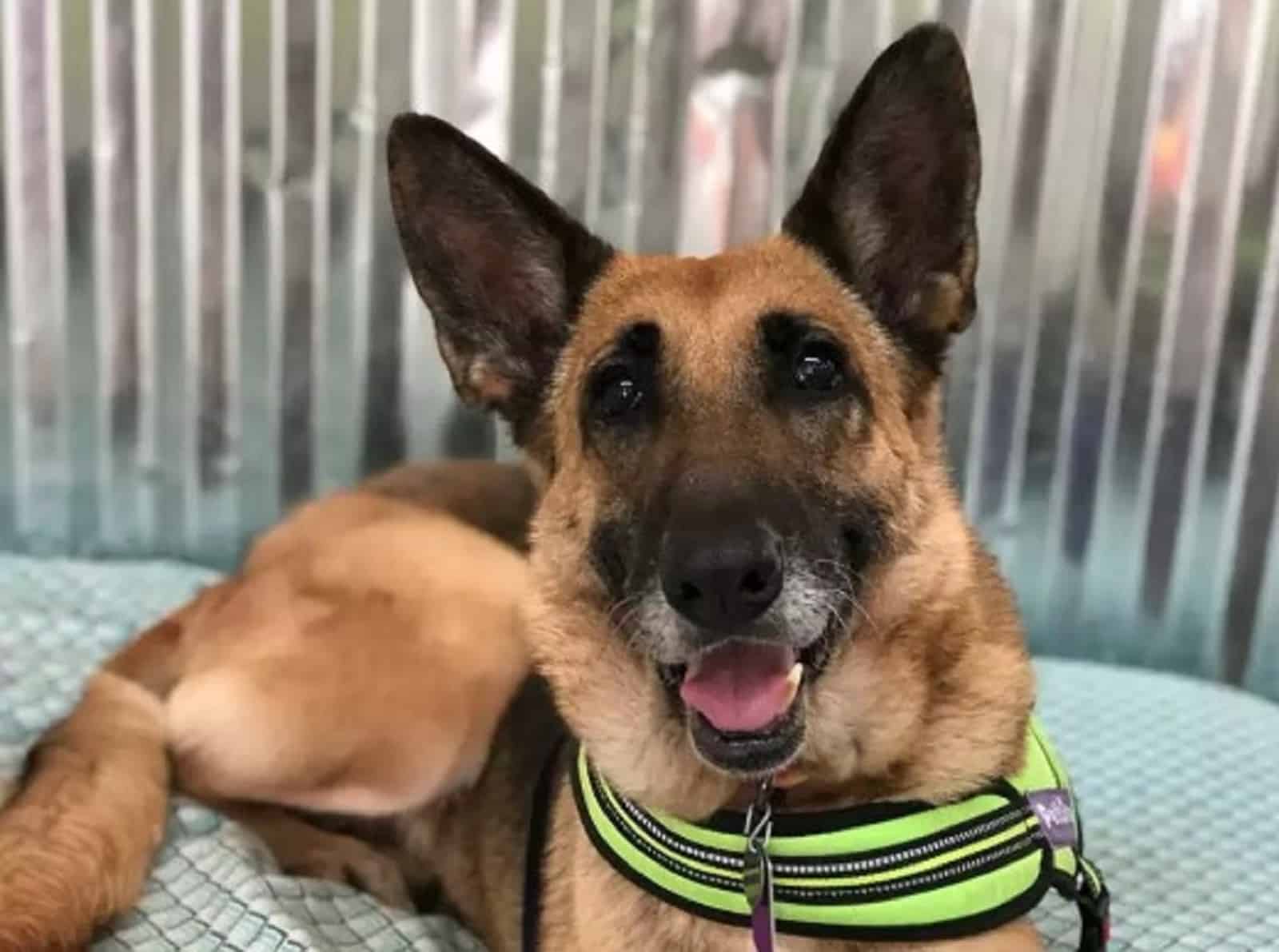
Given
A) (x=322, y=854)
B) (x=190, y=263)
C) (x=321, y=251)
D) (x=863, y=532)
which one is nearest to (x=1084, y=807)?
(x=863, y=532)

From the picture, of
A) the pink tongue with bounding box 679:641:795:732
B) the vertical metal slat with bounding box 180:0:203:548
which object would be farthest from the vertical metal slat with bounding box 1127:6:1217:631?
the vertical metal slat with bounding box 180:0:203:548

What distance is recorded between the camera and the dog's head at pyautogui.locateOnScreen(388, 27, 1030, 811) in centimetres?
135

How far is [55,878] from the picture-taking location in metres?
1.52

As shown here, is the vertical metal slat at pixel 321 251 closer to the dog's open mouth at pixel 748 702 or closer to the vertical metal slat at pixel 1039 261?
the vertical metal slat at pixel 1039 261

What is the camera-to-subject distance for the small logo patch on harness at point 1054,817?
1.43m

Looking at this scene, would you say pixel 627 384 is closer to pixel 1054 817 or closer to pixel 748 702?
pixel 748 702

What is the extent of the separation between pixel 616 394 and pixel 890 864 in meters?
0.52

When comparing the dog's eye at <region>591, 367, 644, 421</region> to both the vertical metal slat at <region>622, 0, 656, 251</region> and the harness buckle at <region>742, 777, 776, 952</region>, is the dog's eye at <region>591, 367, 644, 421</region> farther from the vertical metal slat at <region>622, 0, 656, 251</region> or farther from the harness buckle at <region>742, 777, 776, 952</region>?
the vertical metal slat at <region>622, 0, 656, 251</region>

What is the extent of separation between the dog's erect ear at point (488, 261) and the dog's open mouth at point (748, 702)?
448mm

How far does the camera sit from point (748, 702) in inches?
53.1

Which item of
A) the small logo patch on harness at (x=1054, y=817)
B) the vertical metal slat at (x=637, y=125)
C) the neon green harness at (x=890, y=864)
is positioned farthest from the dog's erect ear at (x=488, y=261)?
the vertical metal slat at (x=637, y=125)

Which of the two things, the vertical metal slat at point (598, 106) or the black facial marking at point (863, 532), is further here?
the vertical metal slat at point (598, 106)

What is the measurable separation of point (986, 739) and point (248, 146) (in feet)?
5.58

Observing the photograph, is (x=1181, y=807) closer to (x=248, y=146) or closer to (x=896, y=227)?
(x=896, y=227)
